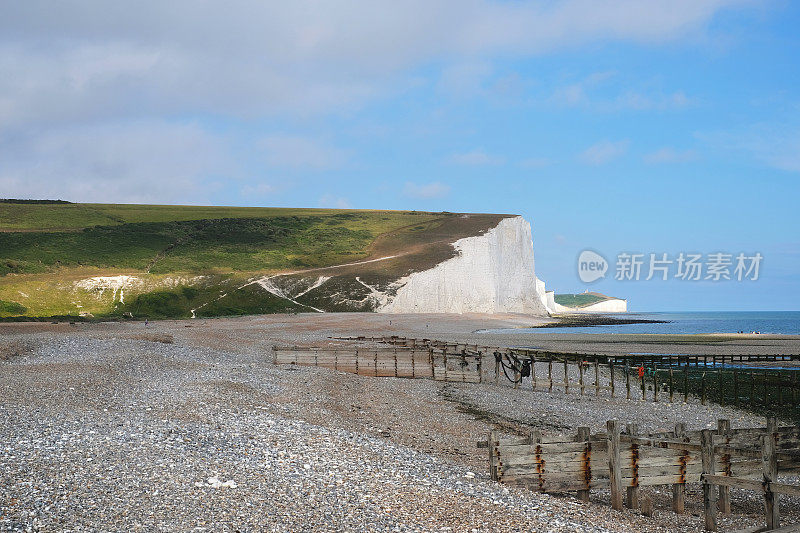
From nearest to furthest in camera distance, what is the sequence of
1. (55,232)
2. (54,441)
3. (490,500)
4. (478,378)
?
1. (490,500)
2. (54,441)
3. (478,378)
4. (55,232)

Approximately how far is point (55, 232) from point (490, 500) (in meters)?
133

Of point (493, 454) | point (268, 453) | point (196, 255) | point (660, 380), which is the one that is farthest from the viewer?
point (196, 255)

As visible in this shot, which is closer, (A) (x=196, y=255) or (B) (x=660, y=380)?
(B) (x=660, y=380)

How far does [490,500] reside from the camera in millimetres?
13211

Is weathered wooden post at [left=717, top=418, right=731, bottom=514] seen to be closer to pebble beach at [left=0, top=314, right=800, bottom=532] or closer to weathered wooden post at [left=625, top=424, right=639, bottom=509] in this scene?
pebble beach at [left=0, top=314, right=800, bottom=532]

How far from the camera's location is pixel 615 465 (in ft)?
44.9

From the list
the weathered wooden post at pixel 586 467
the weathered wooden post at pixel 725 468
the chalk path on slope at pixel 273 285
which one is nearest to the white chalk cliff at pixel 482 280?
the chalk path on slope at pixel 273 285

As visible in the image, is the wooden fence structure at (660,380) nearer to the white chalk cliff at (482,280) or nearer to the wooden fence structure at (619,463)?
the wooden fence structure at (619,463)

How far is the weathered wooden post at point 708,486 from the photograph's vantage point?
1285cm

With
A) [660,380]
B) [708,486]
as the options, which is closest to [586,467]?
[708,486]

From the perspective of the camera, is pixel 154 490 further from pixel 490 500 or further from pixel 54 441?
pixel 490 500

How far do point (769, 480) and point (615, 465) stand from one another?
8.96 ft

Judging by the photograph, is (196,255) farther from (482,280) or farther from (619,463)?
(619,463)

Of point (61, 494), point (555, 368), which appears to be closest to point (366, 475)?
point (61, 494)
